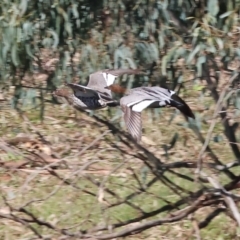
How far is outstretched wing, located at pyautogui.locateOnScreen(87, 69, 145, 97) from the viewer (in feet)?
10.2

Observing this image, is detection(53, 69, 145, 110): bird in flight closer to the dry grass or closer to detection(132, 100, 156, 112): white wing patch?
detection(132, 100, 156, 112): white wing patch

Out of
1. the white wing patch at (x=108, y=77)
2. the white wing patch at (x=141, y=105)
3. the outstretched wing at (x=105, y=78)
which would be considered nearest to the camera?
the white wing patch at (x=141, y=105)

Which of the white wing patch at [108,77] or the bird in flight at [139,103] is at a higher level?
the white wing patch at [108,77]

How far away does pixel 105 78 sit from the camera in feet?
10.6

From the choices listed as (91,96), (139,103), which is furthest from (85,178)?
(139,103)

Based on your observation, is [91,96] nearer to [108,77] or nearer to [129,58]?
[108,77]

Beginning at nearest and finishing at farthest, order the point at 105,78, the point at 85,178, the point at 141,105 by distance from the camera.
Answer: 1. the point at 141,105
2. the point at 105,78
3. the point at 85,178

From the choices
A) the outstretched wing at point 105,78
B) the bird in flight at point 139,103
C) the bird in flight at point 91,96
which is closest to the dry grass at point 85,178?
the outstretched wing at point 105,78

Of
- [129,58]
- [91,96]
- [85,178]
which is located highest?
[129,58]

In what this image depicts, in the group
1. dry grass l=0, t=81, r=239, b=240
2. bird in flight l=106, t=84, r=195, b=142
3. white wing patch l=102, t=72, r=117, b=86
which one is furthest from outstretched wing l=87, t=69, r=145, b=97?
dry grass l=0, t=81, r=239, b=240

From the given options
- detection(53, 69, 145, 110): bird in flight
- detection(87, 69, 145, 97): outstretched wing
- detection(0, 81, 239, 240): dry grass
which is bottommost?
detection(0, 81, 239, 240): dry grass

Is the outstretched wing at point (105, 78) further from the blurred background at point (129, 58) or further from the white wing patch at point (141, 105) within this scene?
the white wing patch at point (141, 105)

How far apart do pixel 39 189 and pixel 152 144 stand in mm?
1081

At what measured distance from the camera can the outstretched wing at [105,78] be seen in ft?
10.2
